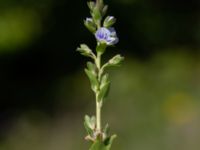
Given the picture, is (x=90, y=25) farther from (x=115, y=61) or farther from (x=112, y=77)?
(x=112, y=77)

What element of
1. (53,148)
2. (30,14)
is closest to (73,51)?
(30,14)

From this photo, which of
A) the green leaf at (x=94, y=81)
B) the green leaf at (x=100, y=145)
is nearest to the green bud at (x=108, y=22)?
the green leaf at (x=94, y=81)

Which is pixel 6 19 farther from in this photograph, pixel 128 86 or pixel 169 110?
pixel 169 110

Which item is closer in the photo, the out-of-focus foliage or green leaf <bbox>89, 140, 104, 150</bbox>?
green leaf <bbox>89, 140, 104, 150</bbox>

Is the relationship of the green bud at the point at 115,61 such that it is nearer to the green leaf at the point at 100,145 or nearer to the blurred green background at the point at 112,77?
the green leaf at the point at 100,145

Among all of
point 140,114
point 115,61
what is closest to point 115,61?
point 115,61

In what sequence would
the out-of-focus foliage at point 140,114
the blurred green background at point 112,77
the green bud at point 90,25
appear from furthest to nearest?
the blurred green background at point 112,77 < the out-of-focus foliage at point 140,114 < the green bud at point 90,25

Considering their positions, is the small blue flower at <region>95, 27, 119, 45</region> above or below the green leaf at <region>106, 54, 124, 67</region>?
above

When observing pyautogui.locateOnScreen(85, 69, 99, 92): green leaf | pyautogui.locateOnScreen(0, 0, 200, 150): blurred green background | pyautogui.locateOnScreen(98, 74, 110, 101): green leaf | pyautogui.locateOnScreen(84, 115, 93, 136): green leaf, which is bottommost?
pyautogui.locateOnScreen(0, 0, 200, 150): blurred green background

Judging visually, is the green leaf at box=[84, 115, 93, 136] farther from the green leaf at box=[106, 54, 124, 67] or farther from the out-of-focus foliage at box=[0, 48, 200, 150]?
the out-of-focus foliage at box=[0, 48, 200, 150]

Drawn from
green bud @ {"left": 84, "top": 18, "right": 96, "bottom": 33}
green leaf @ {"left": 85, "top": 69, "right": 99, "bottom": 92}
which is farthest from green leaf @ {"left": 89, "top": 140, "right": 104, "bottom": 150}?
green bud @ {"left": 84, "top": 18, "right": 96, "bottom": 33}
